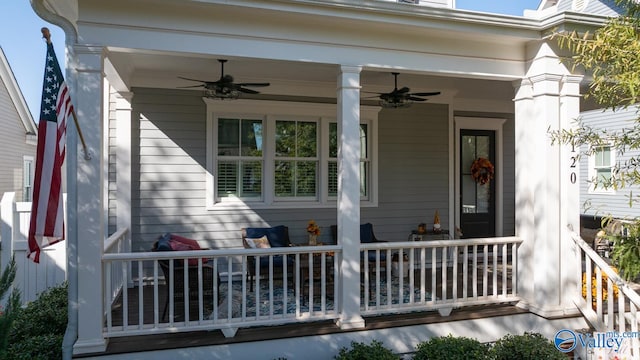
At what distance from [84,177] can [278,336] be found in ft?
6.91

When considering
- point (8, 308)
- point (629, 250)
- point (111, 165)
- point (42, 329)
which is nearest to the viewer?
point (8, 308)

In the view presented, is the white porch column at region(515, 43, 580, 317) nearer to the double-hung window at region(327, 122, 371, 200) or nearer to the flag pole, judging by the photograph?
the double-hung window at region(327, 122, 371, 200)

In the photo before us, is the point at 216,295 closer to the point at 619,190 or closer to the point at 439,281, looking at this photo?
the point at 439,281

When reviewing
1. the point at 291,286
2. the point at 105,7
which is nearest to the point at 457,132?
the point at 291,286

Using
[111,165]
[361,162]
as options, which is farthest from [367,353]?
[111,165]

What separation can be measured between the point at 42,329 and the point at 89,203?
1.65 m

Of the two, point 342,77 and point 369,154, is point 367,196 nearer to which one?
point 369,154

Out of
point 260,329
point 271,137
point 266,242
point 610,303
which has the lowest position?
point 260,329

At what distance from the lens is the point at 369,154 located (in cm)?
649

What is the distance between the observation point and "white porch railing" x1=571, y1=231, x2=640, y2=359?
367 centimetres

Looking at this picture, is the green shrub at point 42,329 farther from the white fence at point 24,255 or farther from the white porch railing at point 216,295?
the white porch railing at point 216,295

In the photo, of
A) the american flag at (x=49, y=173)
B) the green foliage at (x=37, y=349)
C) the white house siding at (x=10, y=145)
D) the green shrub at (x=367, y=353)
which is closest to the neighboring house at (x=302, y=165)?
the green shrub at (x=367, y=353)

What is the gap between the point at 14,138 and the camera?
11.5m

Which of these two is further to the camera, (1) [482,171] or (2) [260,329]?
(1) [482,171]
